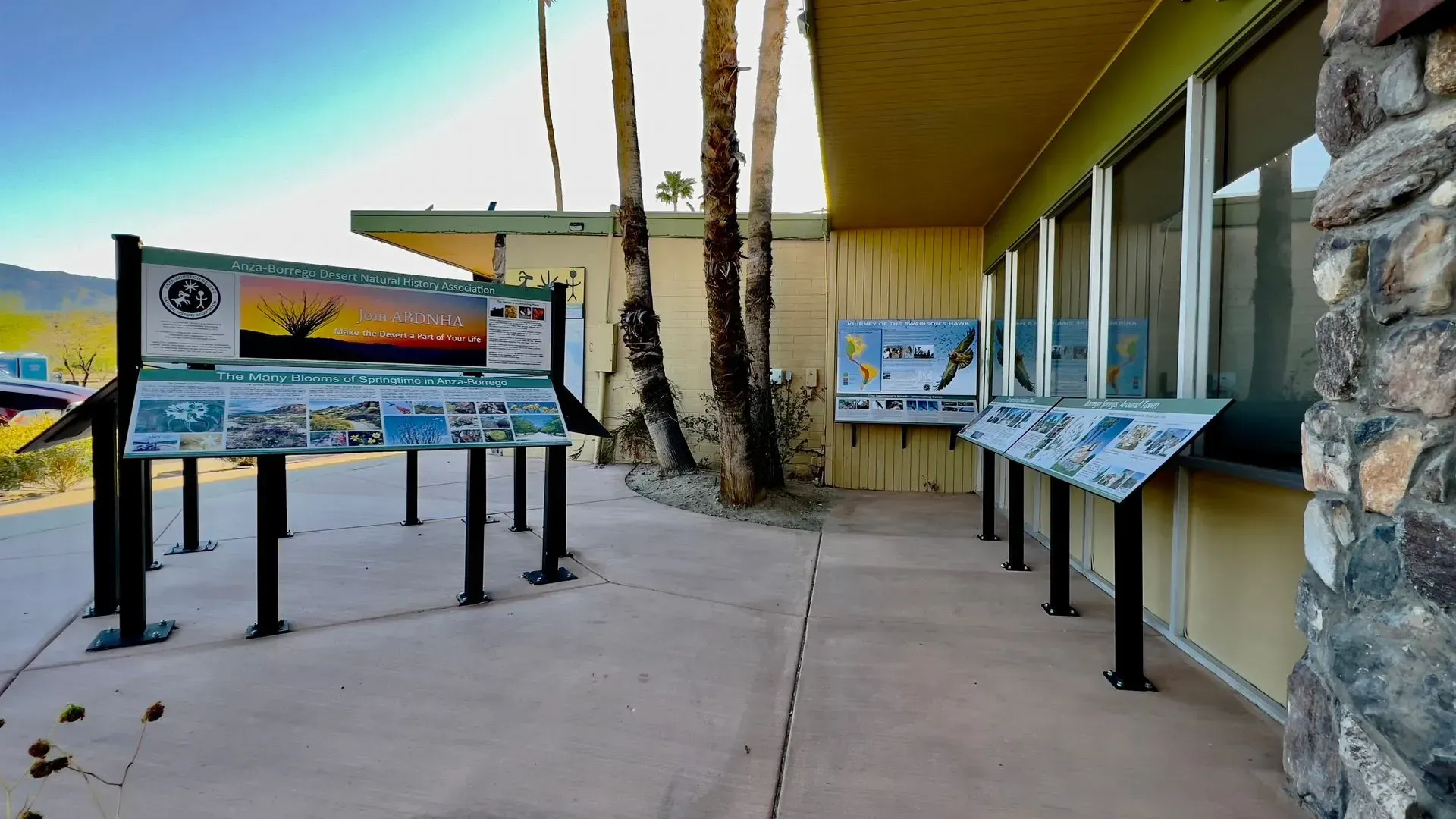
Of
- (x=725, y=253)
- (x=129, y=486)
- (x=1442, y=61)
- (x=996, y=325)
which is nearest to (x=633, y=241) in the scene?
(x=725, y=253)

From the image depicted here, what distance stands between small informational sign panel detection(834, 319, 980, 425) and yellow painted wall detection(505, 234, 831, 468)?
0.58 metres

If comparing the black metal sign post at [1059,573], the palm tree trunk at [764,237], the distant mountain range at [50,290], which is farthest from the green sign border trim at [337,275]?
the distant mountain range at [50,290]

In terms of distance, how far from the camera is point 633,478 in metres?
7.75

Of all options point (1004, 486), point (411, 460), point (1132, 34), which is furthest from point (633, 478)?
point (1132, 34)

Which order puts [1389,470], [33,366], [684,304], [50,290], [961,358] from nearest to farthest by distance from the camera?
[1389,470]
[961,358]
[684,304]
[33,366]
[50,290]

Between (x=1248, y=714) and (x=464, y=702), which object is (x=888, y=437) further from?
(x=464, y=702)

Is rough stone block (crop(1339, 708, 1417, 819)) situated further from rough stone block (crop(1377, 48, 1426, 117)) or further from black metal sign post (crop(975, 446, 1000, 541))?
black metal sign post (crop(975, 446, 1000, 541))

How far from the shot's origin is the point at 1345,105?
5.35 feet

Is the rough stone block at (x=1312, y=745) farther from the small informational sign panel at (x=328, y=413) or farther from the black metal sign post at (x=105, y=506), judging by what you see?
the black metal sign post at (x=105, y=506)

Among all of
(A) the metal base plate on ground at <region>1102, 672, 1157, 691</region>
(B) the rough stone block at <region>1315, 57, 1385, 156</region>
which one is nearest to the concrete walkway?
(A) the metal base plate on ground at <region>1102, 672, 1157, 691</region>

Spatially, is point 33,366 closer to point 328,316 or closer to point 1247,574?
point 328,316

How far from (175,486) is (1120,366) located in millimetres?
8955

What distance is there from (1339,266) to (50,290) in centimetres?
2081

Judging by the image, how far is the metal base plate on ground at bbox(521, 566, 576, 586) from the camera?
152 inches
